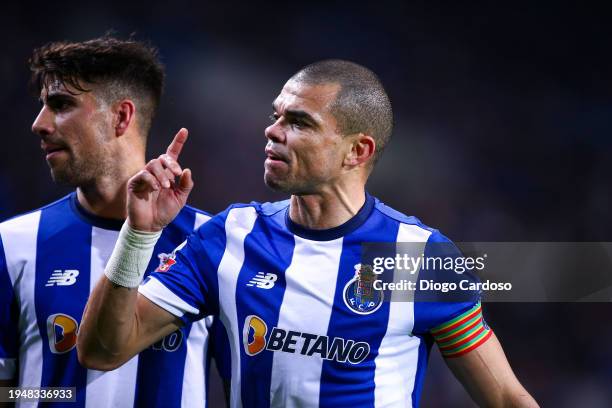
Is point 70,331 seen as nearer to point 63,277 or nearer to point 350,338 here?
point 63,277

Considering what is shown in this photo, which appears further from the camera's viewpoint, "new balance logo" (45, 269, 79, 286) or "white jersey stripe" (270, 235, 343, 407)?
"new balance logo" (45, 269, 79, 286)

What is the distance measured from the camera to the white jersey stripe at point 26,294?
2.46 metres

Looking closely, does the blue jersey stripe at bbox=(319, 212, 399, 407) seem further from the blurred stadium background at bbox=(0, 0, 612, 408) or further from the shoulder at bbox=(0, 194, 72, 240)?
the blurred stadium background at bbox=(0, 0, 612, 408)

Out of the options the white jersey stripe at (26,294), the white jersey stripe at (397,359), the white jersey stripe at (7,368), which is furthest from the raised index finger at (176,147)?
the white jersey stripe at (7,368)

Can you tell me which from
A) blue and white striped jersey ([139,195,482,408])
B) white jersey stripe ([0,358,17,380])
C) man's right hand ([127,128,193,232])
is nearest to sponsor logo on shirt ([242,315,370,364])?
blue and white striped jersey ([139,195,482,408])

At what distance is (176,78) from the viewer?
18.0ft

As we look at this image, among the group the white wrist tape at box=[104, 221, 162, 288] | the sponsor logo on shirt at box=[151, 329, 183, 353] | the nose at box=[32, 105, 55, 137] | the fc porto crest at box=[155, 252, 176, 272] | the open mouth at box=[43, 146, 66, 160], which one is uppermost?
the nose at box=[32, 105, 55, 137]

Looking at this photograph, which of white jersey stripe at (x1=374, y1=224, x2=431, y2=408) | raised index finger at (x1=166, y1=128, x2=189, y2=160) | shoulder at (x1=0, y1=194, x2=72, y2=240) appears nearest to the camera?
raised index finger at (x1=166, y1=128, x2=189, y2=160)

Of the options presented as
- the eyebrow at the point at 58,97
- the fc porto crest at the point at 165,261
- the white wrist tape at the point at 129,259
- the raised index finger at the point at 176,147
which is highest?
the eyebrow at the point at 58,97

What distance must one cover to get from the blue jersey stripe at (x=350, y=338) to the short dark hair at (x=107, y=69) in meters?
0.94

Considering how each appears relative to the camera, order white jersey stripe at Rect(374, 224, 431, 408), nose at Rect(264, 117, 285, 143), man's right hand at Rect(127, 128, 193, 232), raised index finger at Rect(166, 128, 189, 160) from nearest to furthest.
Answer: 1. man's right hand at Rect(127, 128, 193, 232)
2. raised index finger at Rect(166, 128, 189, 160)
3. white jersey stripe at Rect(374, 224, 431, 408)
4. nose at Rect(264, 117, 285, 143)

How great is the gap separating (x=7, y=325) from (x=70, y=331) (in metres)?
0.21

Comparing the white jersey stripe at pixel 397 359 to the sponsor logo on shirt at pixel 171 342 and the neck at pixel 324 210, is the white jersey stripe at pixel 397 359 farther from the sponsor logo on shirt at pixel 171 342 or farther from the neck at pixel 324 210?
the sponsor logo on shirt at pixel 171 342

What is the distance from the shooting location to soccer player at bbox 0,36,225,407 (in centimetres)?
246
